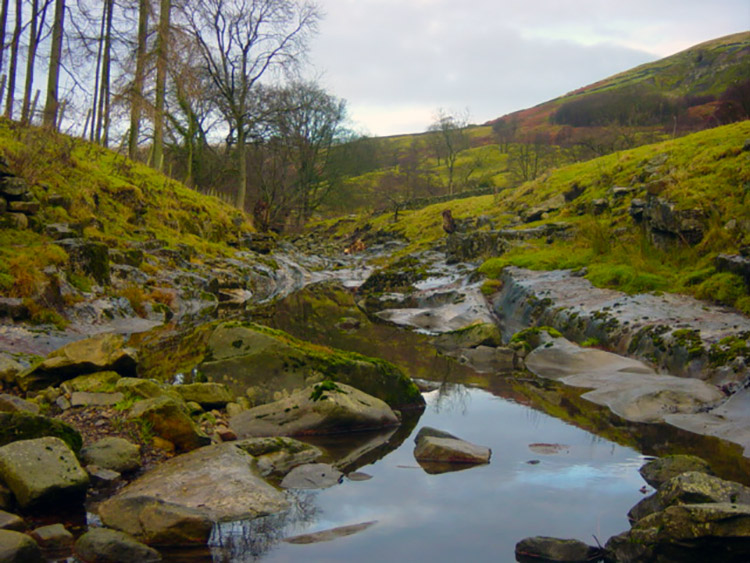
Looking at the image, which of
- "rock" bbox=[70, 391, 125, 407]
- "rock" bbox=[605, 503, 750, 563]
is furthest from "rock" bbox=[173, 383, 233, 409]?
"rock" bbox=[605, 503, 750, 563]

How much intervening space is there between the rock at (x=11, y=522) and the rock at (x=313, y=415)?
256 cm

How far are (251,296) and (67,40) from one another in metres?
11.1

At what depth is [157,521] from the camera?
146 inches

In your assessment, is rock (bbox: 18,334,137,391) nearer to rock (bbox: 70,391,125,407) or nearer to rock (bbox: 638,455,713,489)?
rock (bbox: 70,391,125,407)

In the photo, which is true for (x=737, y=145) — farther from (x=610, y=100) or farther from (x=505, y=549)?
(x=610, y=100)

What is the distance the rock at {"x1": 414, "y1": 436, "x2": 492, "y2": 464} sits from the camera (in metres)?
5.39

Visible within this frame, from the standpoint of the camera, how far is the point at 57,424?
181 inches

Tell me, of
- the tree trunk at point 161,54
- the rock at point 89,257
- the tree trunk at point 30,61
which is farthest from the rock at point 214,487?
the tree trunk at point 161,54

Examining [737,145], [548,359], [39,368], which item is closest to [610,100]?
[737,145]

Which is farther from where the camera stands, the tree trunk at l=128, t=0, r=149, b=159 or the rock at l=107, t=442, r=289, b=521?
the tree trunk at l=128, t=0, r=149, b=159

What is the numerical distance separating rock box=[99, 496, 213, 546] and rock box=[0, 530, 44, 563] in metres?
0.54

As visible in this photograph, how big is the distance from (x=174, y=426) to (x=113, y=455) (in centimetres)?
63

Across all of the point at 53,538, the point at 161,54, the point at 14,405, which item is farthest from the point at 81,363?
the point at 161,54

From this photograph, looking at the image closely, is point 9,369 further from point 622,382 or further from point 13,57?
point 13,57
